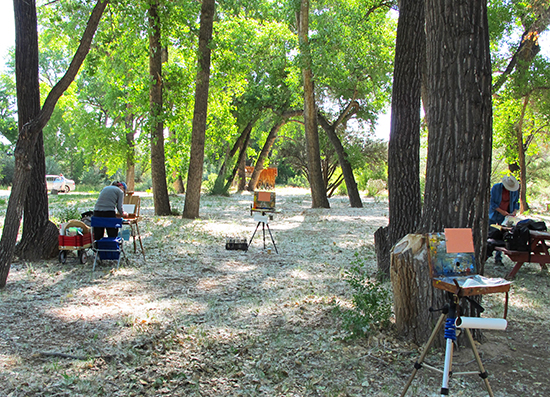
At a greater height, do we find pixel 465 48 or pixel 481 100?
pixel 465 48

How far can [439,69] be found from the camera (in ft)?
13.2

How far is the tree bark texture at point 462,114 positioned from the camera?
12.8 feet

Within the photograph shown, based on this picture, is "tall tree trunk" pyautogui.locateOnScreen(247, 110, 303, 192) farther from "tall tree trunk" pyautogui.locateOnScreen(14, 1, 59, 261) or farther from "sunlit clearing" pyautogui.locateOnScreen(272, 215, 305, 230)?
"tall tree trunk" pyautogui.locateOnScreen(14, 1, 59, 261)

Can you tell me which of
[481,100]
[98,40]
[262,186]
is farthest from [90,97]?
[481,100]

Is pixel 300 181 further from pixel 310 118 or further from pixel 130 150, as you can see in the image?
pixel 310 118

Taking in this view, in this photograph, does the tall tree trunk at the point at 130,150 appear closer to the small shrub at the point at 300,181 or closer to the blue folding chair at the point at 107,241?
the blue folding chair at the point at 107,241

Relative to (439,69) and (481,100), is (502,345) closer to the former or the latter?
(481,100)

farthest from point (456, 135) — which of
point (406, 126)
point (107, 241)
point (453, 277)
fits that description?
point (107, 241)

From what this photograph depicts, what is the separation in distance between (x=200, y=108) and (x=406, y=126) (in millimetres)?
Result: 8279

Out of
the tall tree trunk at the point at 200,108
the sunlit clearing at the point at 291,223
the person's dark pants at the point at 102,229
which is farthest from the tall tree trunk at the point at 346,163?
the person's dark pants at the point at 102,229

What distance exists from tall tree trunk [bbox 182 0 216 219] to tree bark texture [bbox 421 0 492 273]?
32.5 feet

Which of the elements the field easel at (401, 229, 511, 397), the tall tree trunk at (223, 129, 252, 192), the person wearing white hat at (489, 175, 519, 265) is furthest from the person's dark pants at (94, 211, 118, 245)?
the tall tree trunk at (223, 129, 252, 192)

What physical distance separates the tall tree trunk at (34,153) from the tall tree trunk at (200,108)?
633 centimetres

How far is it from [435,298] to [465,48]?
221 centimetres
